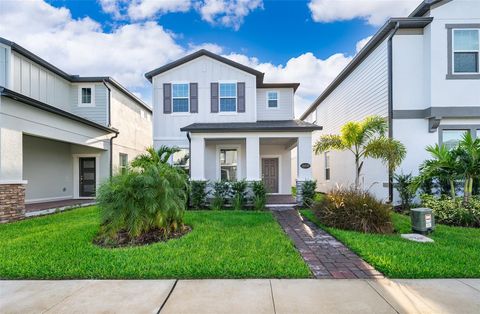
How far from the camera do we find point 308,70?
15602 mm

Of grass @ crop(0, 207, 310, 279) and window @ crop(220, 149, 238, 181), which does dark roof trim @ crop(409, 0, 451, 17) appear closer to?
window @ crop(220, 149, 238, 181)

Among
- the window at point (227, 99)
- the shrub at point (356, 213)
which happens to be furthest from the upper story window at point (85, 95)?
the shrub at point (356, 213)

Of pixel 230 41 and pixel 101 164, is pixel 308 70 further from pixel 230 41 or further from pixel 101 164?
pixel 101 164

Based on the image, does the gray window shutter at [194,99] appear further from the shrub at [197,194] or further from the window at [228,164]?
the shrub at [197,194]

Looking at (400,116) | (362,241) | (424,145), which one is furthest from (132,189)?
(424,145)

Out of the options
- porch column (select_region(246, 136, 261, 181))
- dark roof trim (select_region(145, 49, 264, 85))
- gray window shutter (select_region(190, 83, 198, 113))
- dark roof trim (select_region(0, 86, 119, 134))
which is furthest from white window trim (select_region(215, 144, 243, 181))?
dark roof trim (select_region(0, 86, 119, 134))

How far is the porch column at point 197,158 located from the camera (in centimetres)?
1091

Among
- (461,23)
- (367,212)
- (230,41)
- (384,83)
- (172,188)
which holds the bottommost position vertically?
(367,212)

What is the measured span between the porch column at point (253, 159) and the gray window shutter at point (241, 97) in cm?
242

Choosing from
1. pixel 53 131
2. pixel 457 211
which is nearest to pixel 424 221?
pixel 457 211

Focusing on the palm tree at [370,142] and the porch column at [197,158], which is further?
the porch column at [197,158]

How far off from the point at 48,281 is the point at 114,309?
1573 mm

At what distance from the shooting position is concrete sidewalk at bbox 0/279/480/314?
3.14m

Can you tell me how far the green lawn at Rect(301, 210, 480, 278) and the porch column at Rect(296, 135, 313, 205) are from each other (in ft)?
13.1
